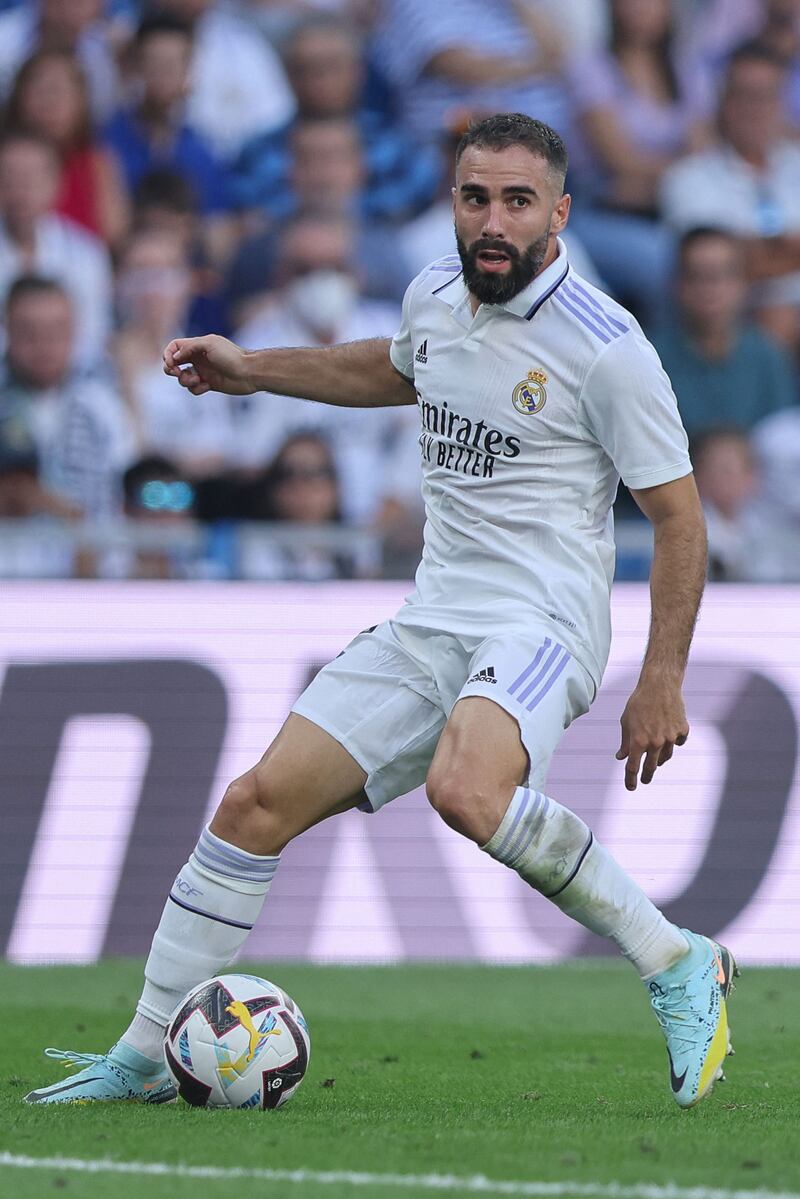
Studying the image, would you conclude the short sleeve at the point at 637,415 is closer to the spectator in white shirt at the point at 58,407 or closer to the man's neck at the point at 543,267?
the man's neck at the point at 543,267

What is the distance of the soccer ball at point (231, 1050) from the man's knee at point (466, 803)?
0.74 meters

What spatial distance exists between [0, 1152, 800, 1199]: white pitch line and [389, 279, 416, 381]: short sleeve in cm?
224

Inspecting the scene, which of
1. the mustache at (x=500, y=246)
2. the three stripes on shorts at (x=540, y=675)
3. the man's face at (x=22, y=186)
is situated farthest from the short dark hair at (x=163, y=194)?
the three stripes on shorts at (x=540, y=675)

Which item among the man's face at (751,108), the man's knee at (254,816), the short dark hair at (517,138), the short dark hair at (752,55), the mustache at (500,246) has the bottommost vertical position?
the man's knee at (254,816)

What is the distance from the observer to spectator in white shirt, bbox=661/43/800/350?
38.3 feet

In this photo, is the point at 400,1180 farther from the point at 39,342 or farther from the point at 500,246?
the point at 39,342

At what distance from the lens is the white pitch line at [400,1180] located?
324 centimetres

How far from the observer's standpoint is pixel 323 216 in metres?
11.4

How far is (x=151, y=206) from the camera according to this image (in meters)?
11.4

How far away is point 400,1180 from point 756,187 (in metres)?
9.57

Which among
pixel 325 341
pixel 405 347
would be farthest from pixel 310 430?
pixel 405 347

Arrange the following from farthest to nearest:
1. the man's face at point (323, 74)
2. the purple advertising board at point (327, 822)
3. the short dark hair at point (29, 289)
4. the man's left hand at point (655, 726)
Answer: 1. the man's face at point (323, 74)
2. the short dark hair at point (29, 289)
3. the purple advertising board at point (327, 822)
4. the man's left hand at point (655, 726)

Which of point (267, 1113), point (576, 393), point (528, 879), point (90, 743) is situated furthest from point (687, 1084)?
point (90, 743)

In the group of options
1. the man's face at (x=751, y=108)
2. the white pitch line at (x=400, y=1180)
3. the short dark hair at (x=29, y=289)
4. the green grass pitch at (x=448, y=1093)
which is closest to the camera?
the white pitch line at (x=400, y=1180)
